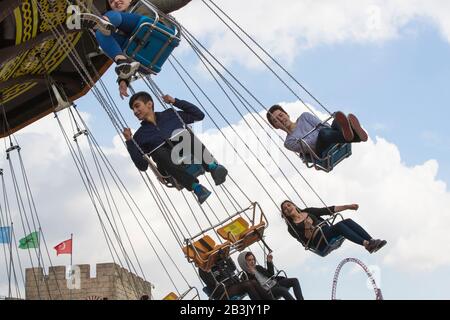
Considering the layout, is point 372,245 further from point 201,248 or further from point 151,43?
point 151,43

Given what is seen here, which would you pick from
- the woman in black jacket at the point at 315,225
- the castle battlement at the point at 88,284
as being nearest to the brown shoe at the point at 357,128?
the woman in black jacket at the point at 315,225

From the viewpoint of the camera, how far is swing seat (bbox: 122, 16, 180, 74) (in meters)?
8.63

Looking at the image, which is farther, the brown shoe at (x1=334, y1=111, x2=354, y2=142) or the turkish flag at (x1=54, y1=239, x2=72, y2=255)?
the turkish flag at (x1=54, y1=239, x2=72, y2=255)

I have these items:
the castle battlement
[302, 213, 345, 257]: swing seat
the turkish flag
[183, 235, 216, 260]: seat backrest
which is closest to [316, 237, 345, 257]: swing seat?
[302, 213, 345, 257]: swing seat

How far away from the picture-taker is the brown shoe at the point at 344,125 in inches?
352

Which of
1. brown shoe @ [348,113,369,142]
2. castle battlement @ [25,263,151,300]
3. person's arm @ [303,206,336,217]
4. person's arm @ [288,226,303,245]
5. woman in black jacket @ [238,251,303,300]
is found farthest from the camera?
castle battlement @ [25,263,151,300]

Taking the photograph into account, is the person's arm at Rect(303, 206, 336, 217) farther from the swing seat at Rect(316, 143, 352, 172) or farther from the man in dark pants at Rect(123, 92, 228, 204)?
the man in dark pants at Rect(123, 92, 228, 204)

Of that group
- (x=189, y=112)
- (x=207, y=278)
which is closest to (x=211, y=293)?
(x=207, y=278)
